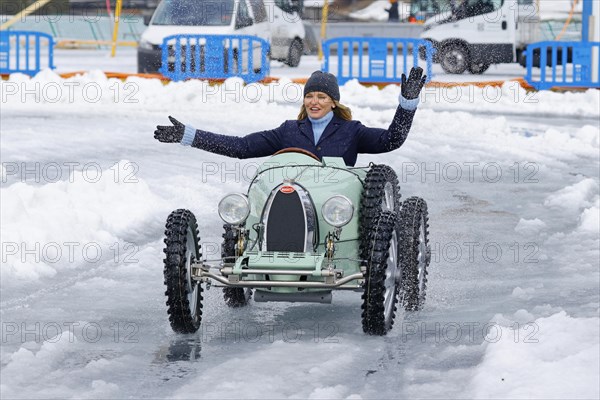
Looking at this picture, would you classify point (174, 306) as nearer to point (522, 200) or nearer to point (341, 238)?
point (341, 238)

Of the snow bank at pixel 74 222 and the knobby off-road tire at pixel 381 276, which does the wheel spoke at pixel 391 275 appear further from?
the snow bank at pixel 74 222

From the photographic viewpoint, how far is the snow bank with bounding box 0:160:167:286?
8.59 meters

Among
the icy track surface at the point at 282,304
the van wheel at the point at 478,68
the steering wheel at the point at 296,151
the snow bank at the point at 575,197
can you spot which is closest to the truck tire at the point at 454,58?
the van wheel at the point at 478,68

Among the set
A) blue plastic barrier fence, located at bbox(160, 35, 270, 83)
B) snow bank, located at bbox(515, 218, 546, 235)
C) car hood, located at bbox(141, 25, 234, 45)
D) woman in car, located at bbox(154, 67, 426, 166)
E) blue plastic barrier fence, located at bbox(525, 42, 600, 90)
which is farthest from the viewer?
car hood, located at bbox(141, 25, 234, 45)

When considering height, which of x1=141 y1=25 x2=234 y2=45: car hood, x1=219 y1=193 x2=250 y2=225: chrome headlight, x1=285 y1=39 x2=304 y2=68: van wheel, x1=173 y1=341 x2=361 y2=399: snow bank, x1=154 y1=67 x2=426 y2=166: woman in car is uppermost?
x1=141 y1=25 x2=234 y2=45: car hood

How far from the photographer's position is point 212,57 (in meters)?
23.7

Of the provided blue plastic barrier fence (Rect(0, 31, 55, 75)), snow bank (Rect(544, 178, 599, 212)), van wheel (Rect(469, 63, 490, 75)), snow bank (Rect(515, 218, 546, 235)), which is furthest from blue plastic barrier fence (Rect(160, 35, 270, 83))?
→ snow bank (Rect(515, 218, 546, 235))

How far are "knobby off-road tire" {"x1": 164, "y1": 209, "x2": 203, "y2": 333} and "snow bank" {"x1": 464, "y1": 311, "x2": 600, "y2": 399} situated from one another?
63.1 inches

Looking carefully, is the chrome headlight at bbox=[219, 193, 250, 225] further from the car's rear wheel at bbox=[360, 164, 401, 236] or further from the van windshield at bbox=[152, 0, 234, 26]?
the van windshield at bbox=[152, 0, 234, 26]

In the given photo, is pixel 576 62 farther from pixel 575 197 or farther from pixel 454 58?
pixel 575 197

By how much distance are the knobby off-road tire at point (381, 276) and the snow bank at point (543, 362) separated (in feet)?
1.89

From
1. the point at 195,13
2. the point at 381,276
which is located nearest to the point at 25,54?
the point at 195,13

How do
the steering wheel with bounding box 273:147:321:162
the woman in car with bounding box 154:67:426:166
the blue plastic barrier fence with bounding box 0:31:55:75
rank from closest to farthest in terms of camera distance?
1. the steering wheel with bounding box 273:147:321:162
2. the woman in car with bounding box 154:67:426:166
3. the blue plastic barrier fence with bounding box 0:31:55:75

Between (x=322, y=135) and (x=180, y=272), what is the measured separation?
4.80 feet
